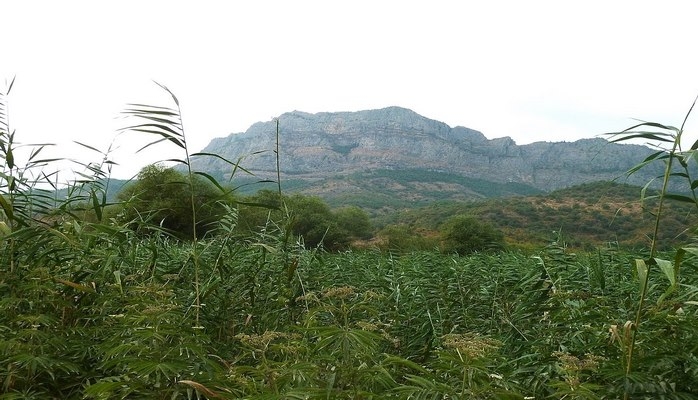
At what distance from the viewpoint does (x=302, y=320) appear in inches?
133

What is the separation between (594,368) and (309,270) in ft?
8.98

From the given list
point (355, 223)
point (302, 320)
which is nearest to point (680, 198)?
point (302, 320)

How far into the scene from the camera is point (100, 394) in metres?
1.81

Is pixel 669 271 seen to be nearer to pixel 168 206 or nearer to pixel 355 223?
pixel 168 206

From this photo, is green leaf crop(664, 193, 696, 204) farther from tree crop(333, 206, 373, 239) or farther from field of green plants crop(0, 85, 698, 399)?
tree crop(333, 206, 373, 239)

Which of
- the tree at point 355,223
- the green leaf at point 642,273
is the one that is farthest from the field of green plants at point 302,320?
the tree at point 355,223

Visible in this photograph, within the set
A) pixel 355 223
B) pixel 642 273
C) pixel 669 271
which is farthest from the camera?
pixel 355 223

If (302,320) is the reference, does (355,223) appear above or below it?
below

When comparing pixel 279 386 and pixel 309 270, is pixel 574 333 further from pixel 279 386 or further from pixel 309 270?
pixel 309 270

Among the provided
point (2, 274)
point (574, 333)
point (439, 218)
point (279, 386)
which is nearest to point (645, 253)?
point (574, 333)

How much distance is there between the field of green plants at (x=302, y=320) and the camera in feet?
5.92

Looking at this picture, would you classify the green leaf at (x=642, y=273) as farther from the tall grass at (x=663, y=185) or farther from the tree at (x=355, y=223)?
the tree at (x=355, y=223)

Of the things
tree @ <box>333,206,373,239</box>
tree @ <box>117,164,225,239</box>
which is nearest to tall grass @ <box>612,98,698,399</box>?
tree @ <box>117,164,225,239</box>

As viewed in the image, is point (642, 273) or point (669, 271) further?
point (642, 273)
